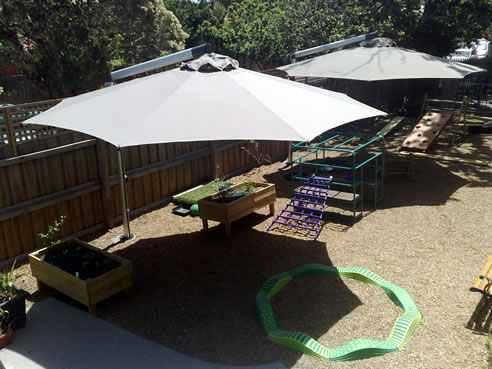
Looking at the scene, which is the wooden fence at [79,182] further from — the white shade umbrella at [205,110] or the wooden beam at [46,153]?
the white shade umbrella at [205,110]

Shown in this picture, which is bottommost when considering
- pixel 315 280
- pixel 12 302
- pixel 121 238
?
pixel 315 280

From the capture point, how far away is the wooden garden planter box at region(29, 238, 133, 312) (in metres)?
5.77

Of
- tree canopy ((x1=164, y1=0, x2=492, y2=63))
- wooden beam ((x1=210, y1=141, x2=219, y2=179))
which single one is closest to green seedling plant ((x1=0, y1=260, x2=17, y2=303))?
wooden beam ((x1=210, y1=141, x2=219, y2=179))

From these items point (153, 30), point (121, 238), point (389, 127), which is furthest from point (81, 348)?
point (153, 30)

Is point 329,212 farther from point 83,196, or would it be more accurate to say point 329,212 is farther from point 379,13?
point 379,13

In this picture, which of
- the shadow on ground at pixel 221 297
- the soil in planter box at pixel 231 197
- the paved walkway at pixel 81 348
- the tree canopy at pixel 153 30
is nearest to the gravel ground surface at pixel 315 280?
the shadow on ground at pixel 221 297

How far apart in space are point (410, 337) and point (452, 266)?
7.02ft

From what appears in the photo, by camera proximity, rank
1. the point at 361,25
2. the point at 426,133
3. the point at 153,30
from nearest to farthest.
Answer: the point at 426,133 → the point at 361,25 → the point at 153,30

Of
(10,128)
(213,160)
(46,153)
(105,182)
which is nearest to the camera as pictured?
(10,128)

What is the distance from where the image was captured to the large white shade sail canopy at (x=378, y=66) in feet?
36.4

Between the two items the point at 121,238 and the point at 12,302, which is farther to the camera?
the point at 121,238

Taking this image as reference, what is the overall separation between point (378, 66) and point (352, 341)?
817 centimetres

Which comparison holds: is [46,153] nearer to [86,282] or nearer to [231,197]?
[86,282]

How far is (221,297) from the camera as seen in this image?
6172 millimetres
